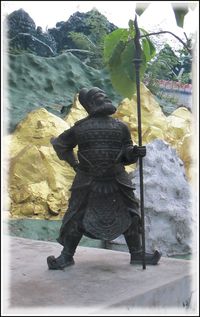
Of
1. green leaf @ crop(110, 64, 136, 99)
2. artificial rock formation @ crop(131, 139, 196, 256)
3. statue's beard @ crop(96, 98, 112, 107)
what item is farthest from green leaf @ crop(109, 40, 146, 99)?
artificial rock formation @ crop(131, 139, 196, 256)

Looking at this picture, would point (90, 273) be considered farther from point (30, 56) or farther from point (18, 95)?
point (30, 56)

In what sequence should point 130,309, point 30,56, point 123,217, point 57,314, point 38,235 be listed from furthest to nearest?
point 30,56 → point 38,235 → point 123,217 → point 130,309 → point 57,314

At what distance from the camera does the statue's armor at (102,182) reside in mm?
2963

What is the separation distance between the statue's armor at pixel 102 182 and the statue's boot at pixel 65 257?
82 mm

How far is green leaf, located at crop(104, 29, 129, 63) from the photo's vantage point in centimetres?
276

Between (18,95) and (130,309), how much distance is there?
255 inches

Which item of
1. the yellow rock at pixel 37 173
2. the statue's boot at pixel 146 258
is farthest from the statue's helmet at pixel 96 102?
the yellow rock at pixel 37 173

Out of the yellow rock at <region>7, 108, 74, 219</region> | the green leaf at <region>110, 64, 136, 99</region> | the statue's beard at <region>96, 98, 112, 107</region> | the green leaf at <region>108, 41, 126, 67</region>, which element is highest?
the green leaf at <region>108, 41, 126, 67</region>

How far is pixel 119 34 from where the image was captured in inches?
111

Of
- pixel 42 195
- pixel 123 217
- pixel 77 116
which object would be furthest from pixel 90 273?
pixel 77 116

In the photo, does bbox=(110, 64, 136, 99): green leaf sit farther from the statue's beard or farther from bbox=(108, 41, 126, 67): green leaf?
the statue's beard

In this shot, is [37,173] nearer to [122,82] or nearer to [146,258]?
[146,258]

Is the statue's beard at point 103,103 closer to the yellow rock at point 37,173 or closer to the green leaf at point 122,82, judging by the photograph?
the green leaf at point 122,82

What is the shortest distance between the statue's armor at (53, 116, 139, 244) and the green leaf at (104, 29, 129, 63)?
45cm
